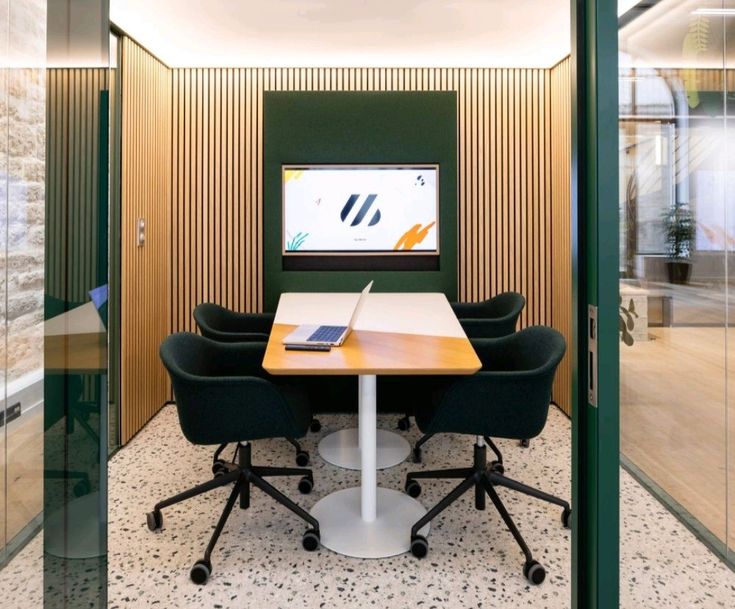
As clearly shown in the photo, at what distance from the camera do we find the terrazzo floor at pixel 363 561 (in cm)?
203

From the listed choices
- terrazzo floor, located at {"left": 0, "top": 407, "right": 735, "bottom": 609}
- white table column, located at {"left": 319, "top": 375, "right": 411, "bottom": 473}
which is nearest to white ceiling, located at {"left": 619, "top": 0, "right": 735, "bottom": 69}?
terrazzo floor, located at {"left": 0, "top": 407, "right": 735, "bottom": 609}

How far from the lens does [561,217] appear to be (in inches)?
205

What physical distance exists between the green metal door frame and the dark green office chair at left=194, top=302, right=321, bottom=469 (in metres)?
2.54

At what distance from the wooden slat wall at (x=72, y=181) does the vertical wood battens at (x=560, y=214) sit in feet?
14.2

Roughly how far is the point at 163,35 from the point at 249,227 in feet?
5.72

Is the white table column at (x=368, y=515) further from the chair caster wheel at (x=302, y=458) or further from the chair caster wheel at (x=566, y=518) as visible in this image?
the chair caster wheel at (x=566, y=518)

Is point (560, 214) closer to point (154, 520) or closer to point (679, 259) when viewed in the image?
point (679, 259)

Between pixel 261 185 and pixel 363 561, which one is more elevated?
pixel 261 185

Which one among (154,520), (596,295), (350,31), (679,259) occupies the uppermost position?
(350,31)

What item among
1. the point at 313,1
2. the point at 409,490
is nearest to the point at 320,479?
the point at 409,490

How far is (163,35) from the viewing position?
4562 mm

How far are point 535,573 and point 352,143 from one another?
3.66 meters

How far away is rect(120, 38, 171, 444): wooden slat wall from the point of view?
4332 millimetres

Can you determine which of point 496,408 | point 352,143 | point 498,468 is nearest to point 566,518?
point 498,468
